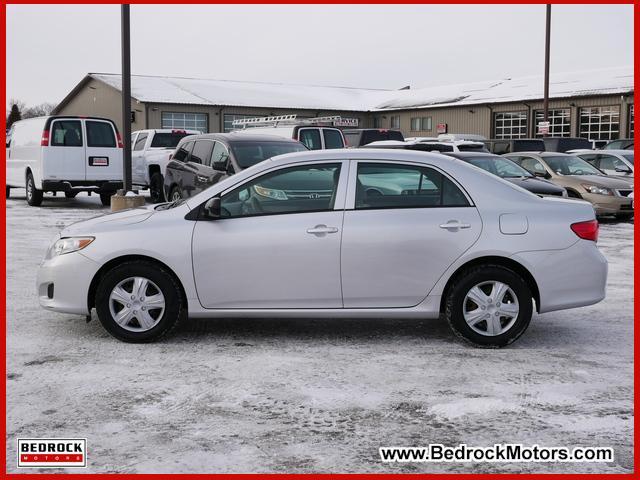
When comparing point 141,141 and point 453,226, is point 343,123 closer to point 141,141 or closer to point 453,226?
point 141,141

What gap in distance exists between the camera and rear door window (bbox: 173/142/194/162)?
48.1 ft

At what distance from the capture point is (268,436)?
4465 millimetres

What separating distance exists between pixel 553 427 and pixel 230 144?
9.24 m

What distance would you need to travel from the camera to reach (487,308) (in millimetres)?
6391

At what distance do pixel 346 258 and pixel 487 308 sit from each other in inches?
45.7

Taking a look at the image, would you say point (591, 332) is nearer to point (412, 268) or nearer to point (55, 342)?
point (412, 268)

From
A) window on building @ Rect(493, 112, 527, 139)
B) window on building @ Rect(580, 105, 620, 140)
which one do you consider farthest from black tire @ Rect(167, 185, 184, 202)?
window on building @ Rect(493, 112, 527, 139)

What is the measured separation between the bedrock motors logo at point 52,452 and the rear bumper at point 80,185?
1514cm

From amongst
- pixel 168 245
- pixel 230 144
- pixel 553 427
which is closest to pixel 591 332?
pixel 553 427

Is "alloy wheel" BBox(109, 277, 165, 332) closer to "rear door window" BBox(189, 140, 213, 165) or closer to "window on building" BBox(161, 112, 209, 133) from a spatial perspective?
"rear door window" BBox(189, 140, 213, 165)

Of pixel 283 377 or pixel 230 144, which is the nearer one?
pixel 283 377

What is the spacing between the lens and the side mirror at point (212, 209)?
639cm

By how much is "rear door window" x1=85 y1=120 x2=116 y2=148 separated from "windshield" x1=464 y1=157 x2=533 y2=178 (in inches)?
331

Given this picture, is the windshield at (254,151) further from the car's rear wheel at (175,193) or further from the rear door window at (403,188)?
the rear door window at (403,188)
